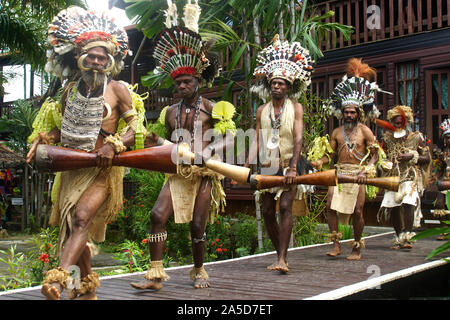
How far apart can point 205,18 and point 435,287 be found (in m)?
4.96

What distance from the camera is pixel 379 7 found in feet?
36.7

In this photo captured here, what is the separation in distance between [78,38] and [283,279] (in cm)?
286

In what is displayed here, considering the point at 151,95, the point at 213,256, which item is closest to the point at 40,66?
the point at 151,95

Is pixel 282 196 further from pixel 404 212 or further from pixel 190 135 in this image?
pixel 404 212

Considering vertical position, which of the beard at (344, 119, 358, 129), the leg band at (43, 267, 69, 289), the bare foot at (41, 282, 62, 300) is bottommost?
the bare foot at (41, 282, 62, 300)

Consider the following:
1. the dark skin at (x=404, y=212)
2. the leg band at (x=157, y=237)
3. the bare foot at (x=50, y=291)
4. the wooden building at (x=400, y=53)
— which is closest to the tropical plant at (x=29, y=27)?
the wooden building at (x=400, y=53)

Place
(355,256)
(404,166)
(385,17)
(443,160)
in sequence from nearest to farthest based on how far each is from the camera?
(355,256) → (404,166) → (443,160) → (385,17)

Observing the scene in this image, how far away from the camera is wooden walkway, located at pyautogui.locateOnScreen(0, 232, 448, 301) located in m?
4.30

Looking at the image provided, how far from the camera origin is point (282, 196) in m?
5.62

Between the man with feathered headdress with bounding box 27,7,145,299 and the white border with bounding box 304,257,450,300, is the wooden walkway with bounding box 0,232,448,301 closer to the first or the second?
the white border with bounding box 304,257,450,300

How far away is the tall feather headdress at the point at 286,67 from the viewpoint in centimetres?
577

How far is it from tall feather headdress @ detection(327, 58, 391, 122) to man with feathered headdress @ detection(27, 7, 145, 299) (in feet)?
12.0

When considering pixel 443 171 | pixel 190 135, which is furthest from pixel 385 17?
pixel 190 135

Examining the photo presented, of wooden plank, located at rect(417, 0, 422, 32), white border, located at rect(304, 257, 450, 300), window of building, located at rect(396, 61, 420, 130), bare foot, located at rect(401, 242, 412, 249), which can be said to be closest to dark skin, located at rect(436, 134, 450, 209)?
window of building, located at rect(396, 61, 420, 130)
